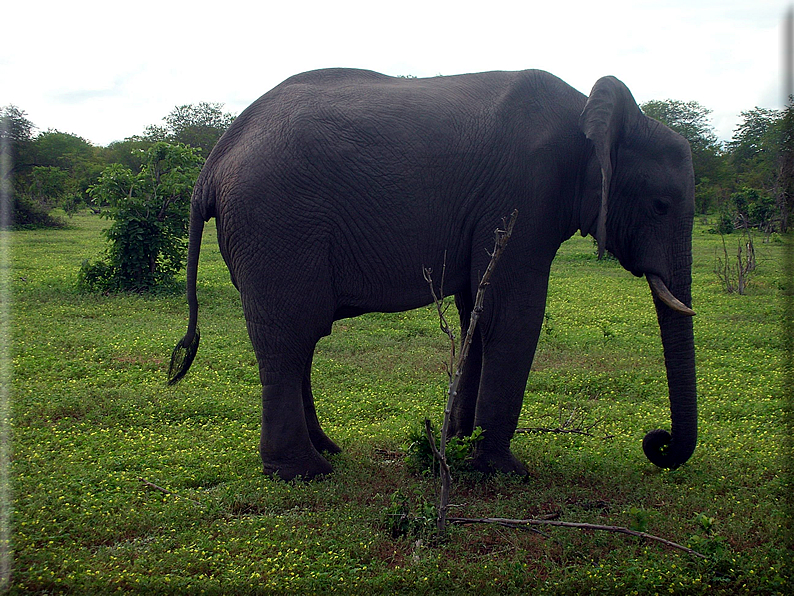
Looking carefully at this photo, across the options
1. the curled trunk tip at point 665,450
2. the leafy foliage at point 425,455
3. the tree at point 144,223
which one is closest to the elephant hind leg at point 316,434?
the leafy foliage at point 425,455

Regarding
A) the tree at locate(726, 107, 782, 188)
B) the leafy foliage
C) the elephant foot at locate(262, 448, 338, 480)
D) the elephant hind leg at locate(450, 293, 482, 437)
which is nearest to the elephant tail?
the elephant foot at locate(262, 448, 338, 480)

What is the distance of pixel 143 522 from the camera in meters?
4.36

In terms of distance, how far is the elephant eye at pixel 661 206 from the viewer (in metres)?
5.03

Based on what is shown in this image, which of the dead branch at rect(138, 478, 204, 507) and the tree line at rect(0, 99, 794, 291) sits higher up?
the tree line at rect(0, 99, 794, 291)

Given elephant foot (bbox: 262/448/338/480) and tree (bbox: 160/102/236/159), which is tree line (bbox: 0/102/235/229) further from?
elephant foot (bbox: 262/448/338/480)

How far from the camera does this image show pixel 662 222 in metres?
5.06

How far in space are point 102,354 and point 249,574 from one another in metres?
5.41

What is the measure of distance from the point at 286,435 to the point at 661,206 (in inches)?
128

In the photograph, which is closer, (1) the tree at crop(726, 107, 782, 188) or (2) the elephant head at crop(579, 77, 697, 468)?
(2) the elephant head at crop(579, 77, 697, 468)

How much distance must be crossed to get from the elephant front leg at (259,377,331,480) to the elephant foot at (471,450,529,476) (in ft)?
3.92

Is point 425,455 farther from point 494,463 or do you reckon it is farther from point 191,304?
point 191,304

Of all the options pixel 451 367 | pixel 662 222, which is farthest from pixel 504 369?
pixel 662 222

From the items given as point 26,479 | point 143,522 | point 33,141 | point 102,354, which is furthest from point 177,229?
point 33,141

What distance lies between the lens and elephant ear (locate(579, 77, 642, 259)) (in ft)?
15.5
